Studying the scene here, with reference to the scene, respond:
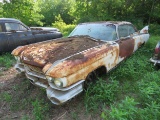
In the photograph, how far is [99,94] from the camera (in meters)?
3.29

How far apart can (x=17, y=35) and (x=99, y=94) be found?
463 cm

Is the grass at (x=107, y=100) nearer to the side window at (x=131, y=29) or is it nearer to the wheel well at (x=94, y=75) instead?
Answer: the wheel well at (x=94, y=75)

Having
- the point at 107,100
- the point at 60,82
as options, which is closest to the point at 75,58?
the point at 60,82

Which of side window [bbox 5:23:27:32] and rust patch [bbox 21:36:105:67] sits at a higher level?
side window [bbox 5:23:27:32]

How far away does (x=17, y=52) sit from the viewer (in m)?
3.84

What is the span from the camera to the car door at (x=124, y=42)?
169 inches

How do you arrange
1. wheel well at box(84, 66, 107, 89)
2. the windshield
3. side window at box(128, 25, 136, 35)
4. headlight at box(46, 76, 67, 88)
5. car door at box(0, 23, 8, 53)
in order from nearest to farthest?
headlight at box(46, 76, 67, 88) < wheel well at box(84, 66, 107, 89) < the windshield < side window at box(128, 25, 136, 35) < car door at box(0, 23, 8, 53)

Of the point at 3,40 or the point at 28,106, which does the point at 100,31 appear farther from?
the point at 3,40

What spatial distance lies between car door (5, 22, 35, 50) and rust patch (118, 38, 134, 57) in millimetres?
4105

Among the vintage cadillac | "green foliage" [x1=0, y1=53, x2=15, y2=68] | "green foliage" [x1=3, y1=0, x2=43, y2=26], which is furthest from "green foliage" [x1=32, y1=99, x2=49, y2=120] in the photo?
"green foliage" [x1=3, y1=0, x2=43, y2=26]

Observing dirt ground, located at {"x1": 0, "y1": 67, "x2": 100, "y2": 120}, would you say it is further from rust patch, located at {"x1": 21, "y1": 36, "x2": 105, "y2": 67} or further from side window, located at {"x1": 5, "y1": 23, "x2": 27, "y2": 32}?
side window, located at {"x1": 5, "y1": 23, "x2": 27, "y2": 32}

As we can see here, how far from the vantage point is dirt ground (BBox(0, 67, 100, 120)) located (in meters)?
3.01

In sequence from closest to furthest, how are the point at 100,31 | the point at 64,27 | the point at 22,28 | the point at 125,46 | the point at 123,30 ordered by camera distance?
the point at 100,31, the point at 125,46, the point at 123,30, the point at 22,28, the point at 64,27

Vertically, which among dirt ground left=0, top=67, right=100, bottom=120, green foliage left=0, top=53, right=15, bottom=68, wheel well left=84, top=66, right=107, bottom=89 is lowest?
dirt ground left=0, top=67, right=100, bottom=120
